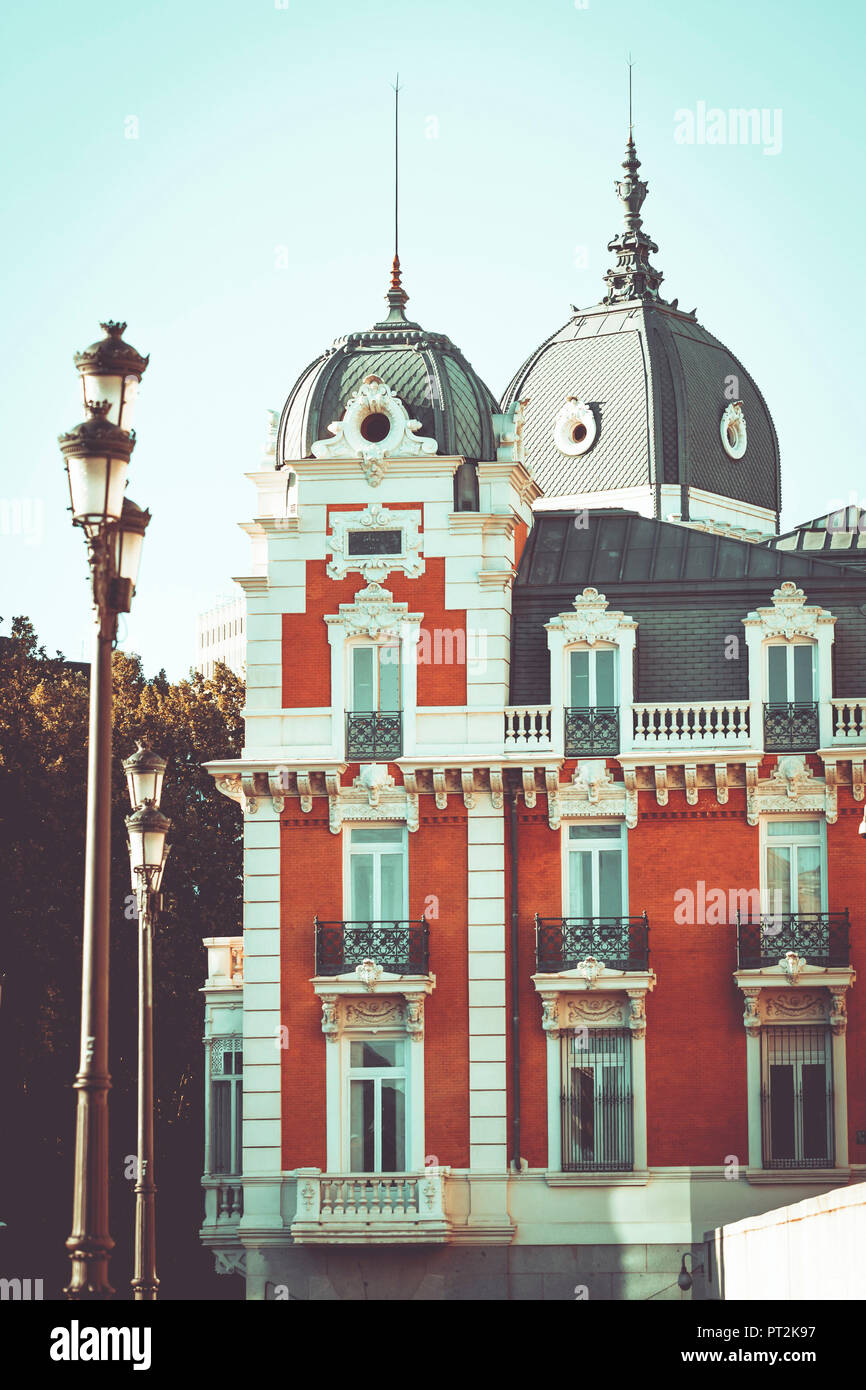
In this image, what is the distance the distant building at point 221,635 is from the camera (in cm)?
16612

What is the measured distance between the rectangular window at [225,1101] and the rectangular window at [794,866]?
397 inches

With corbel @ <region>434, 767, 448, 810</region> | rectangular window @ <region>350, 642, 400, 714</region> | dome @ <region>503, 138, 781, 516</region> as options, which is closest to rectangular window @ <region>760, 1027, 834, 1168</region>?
corbel @ <region>434, 767, 448, 810</region>

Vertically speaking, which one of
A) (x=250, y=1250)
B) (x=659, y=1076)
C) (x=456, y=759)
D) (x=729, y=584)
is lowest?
(x=250, y=1250)

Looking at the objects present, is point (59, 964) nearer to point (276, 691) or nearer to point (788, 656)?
point (276, 691)

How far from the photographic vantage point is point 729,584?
39000 mm

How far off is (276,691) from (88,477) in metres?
22.3

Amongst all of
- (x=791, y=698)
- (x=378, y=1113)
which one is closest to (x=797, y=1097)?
(x=791, y=698)

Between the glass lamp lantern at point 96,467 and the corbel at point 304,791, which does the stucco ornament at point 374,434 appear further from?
the glass lamp lantern at point 96,467

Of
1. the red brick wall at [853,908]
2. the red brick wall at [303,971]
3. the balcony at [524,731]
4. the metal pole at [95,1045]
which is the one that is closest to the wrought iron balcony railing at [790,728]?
the red brick wall at [853,908]

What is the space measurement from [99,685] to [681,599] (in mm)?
23459
